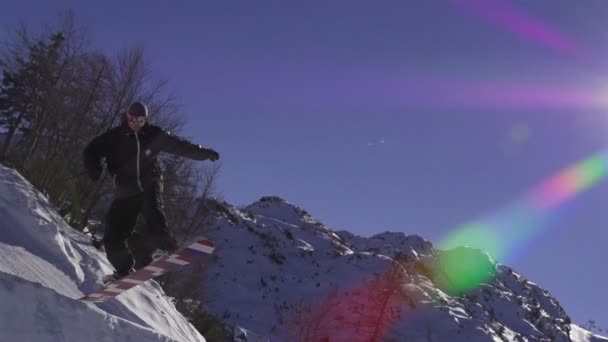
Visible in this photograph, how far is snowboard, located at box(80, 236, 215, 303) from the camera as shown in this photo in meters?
5.36

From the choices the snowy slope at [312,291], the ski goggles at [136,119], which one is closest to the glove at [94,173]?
the ski goggles at [136,119]

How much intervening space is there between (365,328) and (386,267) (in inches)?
1193

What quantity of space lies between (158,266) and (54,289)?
97 centimetres

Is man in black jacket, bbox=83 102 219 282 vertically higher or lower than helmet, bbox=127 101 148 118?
lower

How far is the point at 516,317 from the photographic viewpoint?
18562 cm

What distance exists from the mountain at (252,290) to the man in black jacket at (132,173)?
0.67 m

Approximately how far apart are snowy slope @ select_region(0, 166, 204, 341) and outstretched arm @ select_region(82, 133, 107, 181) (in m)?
1.03

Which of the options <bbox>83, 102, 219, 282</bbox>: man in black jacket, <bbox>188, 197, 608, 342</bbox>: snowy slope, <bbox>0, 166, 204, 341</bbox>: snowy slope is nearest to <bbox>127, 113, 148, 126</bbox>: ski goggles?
<bbox>83, 102, 219, 282</bbox>: man in black jacket

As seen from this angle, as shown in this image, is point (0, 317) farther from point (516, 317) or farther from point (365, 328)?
point (516, 317)

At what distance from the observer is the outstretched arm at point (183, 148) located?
598 centimetres

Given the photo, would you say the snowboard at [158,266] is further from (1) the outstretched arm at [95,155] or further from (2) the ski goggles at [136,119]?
(2) the ski goggles at [136,119]

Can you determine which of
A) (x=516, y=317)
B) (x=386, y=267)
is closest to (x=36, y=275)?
(x=386, y=267)

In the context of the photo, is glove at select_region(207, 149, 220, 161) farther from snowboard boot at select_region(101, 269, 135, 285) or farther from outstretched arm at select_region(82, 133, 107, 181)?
snowboard boot at select_region(101, 269, 135, 285)

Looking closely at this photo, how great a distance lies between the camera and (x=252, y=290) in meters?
85.0
